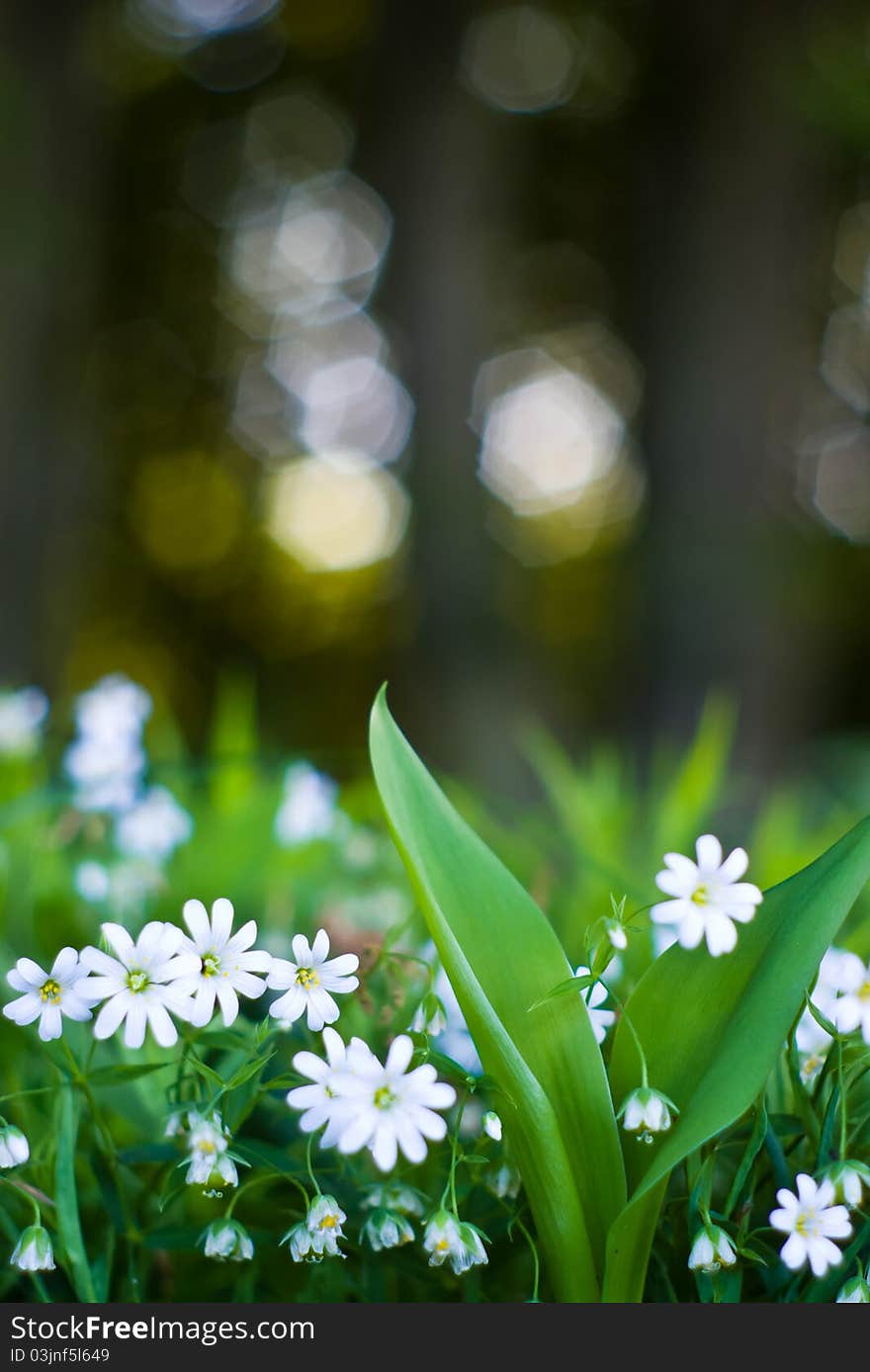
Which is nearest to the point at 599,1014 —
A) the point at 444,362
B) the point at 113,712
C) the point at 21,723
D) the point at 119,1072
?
the point at 119,1072

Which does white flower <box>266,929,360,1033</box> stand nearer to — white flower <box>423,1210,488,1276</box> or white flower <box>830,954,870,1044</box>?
white flower <box>423,1210,488,1276</box>

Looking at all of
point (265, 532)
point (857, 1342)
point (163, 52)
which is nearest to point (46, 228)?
point (163, 52)

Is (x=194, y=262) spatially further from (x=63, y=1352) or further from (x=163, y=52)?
(x=63, y=1352)

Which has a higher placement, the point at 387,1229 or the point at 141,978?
the point at 141,978

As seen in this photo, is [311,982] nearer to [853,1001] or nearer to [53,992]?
[53,992]

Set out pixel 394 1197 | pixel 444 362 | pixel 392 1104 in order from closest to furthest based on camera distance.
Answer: pixel 392 1104 < pixel 394 1197 < pixel 444 362

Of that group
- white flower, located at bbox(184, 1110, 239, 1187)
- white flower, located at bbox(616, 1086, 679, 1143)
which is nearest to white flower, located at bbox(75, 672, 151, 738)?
white flower, located at bbox(184, 1110, 239, 1187)
